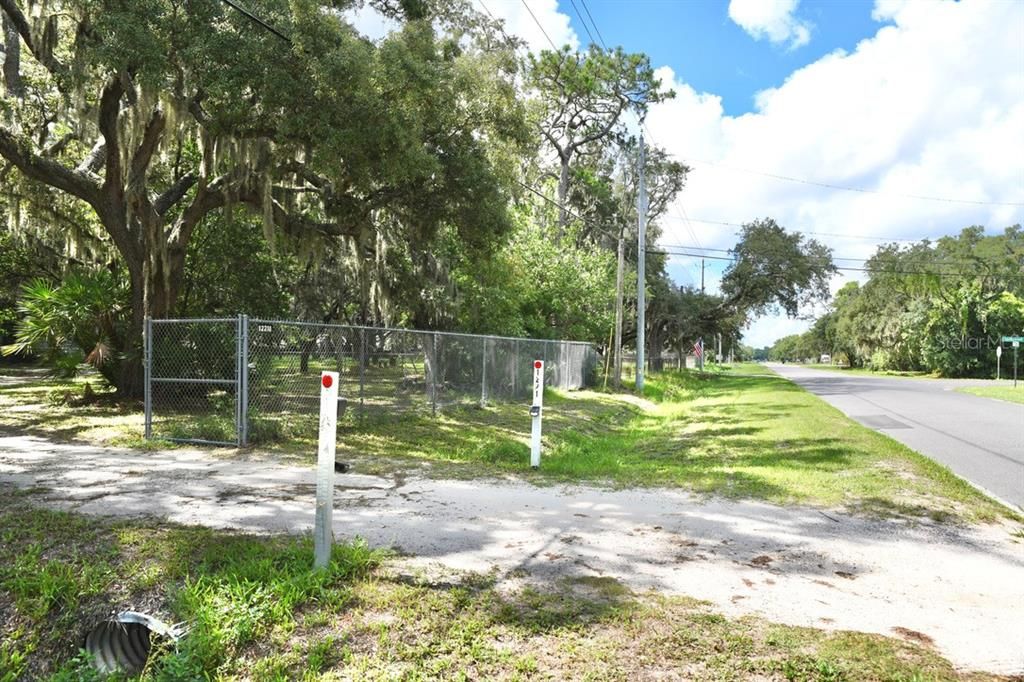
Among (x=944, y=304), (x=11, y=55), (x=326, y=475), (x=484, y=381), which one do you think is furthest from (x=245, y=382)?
(x=944, y=304)

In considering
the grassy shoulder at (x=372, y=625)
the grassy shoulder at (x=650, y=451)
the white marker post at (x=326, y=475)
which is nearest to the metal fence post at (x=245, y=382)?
the grassy shoulder at (x=650, y=451)

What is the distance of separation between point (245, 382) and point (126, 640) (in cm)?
597

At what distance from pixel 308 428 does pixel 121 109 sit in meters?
7.42

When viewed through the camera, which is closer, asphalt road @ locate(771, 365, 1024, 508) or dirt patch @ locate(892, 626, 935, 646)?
dirt patch @ locate(892, 626, 935, 646)

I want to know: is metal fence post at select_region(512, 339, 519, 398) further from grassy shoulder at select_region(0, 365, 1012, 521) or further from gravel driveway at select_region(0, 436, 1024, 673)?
gravel driveway at select_region(0, 436, 1024, 673)

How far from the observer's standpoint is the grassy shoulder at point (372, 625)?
3467 mm

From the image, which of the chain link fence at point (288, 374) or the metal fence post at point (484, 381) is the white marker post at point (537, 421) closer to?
the chain link fence at point (288, 374)

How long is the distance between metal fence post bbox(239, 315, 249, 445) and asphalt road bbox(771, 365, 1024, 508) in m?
9.72

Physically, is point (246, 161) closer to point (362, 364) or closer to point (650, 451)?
point (362, 364)

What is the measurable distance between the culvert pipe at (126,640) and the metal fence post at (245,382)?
5.80 metres

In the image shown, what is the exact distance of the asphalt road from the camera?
30.3 ft

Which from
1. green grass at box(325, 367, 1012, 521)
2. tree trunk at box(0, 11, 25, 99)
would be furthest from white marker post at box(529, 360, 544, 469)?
tree trunk at box(0, 11, 25, 99)

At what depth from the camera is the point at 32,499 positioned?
6.25 m

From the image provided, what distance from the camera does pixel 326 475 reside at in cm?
446
